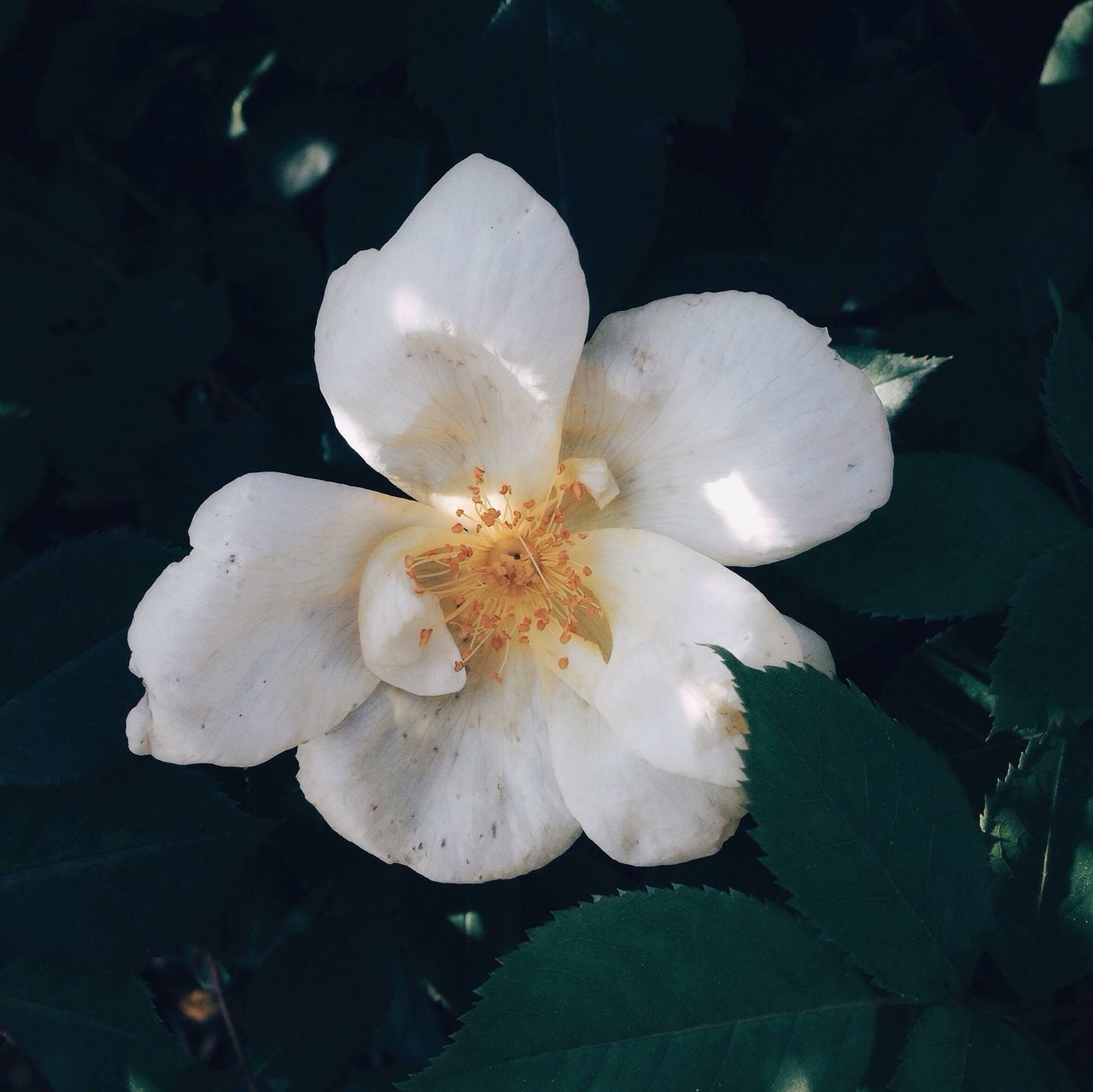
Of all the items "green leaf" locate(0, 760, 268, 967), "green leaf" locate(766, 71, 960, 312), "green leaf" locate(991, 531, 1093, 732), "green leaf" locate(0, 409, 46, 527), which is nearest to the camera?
"green leaf" locate(991, 531, 1093, 732)

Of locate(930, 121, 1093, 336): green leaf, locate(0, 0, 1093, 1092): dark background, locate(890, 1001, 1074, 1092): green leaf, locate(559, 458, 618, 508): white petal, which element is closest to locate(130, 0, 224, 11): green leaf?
locate(0, 0, 1093, 1092): dark background

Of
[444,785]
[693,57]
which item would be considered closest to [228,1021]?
[444,785]

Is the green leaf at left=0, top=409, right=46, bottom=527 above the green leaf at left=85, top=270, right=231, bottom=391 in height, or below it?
below

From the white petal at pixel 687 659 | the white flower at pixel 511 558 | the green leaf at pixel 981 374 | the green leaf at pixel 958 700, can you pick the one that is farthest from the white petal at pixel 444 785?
the green leaf at pixel 981 374

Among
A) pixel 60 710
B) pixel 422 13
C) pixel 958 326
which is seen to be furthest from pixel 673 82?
pixel 60 710

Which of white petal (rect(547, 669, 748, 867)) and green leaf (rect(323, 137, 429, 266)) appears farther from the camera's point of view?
green leaf (rect(323, 137, 429, 266))

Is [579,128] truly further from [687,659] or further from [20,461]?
[20,461]

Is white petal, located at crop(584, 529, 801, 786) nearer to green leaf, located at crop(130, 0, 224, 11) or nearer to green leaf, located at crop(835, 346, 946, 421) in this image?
green leaf, located at crop(835, 346, 946, 421)
